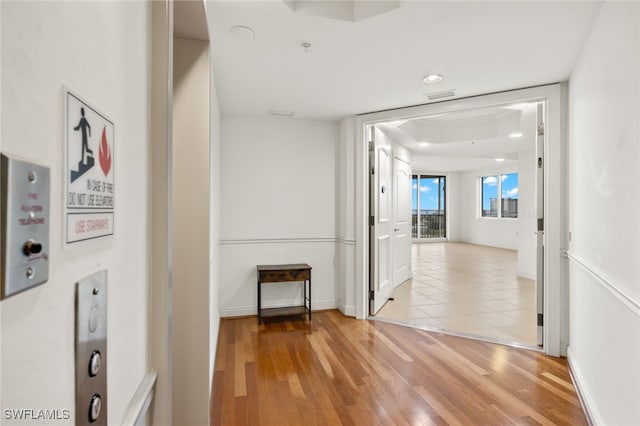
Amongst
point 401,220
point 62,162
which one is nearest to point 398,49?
point 62,162

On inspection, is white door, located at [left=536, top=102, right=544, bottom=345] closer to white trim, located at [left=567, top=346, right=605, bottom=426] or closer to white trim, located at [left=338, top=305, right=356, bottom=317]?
white trim, located at [left=567, top=346, right=605, bottom=426]

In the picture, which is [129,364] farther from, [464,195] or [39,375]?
[464,195]

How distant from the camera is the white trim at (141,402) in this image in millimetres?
631

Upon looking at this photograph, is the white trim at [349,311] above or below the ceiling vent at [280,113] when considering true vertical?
below

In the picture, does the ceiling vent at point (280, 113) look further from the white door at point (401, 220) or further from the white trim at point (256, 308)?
the white trim at point (256, 308)

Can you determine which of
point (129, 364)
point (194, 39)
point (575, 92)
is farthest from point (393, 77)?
point (129, 364)

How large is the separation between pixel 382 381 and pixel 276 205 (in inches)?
91.6

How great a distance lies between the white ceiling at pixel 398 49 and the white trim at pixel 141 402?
1.80m

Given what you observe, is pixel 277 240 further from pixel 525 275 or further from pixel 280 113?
pixel 525 275

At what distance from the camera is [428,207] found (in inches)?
461

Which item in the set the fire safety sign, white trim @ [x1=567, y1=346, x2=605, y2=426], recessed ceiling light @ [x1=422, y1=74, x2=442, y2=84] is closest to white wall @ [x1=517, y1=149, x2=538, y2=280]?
white trim @ [x1=567, y1=346, x2=605, y2=426]

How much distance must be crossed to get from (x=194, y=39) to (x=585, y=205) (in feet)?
8.57

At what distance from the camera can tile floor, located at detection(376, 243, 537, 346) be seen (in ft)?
11.7

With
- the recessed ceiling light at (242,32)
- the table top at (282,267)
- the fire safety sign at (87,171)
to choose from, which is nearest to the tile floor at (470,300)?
the table top at (282,267)
